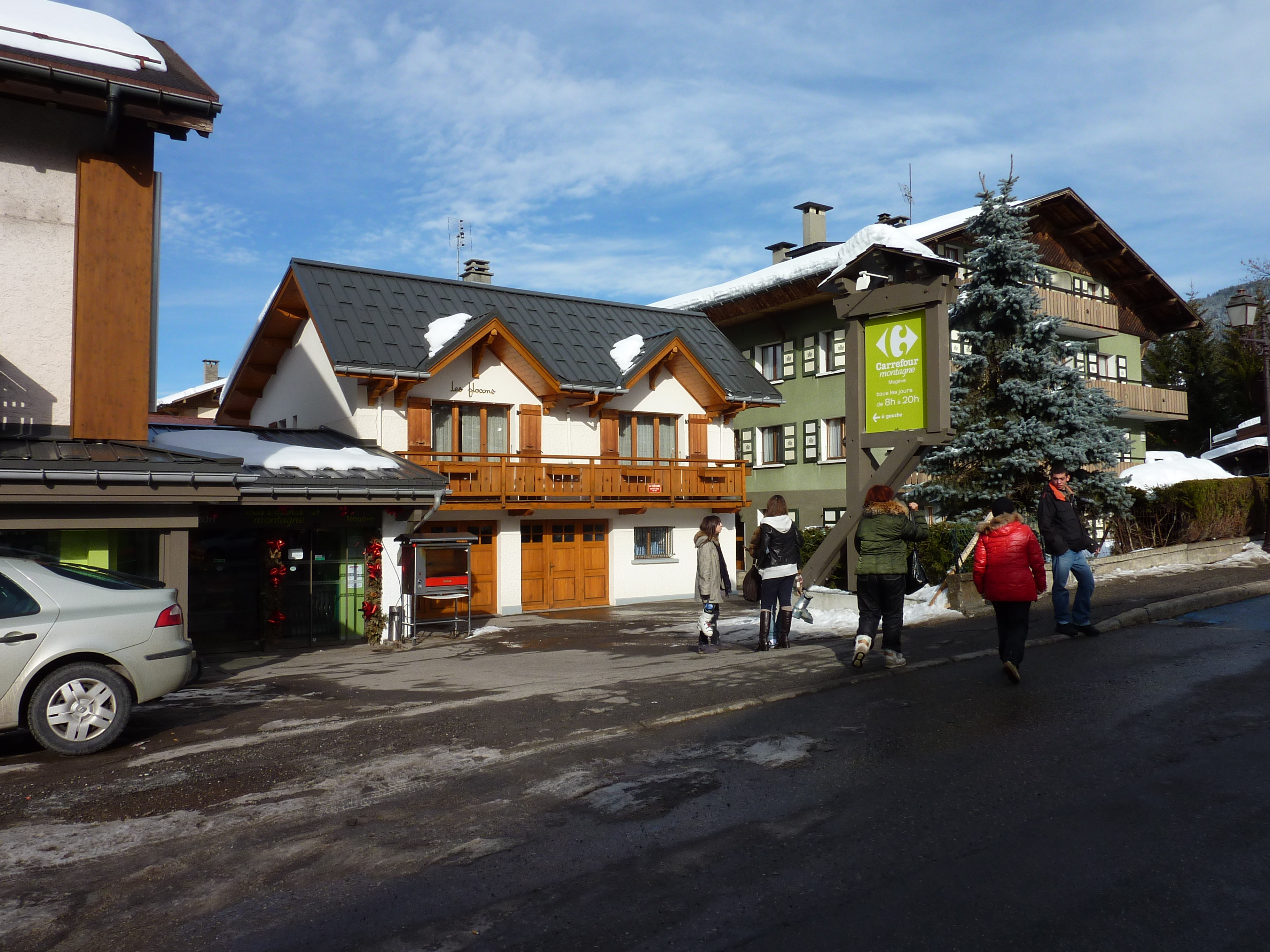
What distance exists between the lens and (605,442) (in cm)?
2372

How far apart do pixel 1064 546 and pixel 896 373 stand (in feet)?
11.8

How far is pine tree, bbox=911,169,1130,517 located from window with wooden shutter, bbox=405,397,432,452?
32.8 ft

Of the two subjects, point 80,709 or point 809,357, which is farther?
point 809,357

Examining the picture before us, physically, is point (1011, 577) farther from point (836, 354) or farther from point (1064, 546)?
point (836, 354)

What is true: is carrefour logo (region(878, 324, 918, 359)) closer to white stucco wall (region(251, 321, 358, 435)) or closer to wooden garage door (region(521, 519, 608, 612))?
wooden garage door (region(521, 519, 608, 612))

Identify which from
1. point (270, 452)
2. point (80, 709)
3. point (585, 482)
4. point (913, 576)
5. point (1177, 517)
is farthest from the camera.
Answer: point (585, 482)

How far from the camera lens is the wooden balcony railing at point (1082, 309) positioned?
31391mm

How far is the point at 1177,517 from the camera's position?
19469mm

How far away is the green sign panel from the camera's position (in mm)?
13500

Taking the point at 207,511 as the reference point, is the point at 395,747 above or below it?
below

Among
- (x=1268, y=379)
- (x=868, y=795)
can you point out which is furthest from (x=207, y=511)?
(x=1268, y=379)

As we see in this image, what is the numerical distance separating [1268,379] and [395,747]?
794 inches

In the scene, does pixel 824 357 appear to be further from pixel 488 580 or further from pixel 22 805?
pixel 22 805

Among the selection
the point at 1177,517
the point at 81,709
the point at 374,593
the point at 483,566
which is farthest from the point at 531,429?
the point at 81,709
